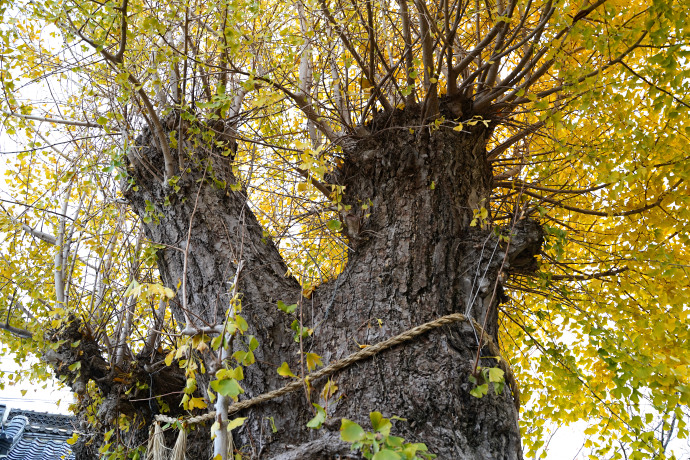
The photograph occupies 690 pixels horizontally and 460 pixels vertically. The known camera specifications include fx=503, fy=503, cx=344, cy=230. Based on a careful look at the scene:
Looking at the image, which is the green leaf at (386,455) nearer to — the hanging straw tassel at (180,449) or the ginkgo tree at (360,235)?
the ginkgo tree at (360,235)

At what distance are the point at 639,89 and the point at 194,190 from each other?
2745 millimetres

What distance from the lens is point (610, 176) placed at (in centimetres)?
218

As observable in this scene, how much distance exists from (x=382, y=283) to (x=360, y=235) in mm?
341

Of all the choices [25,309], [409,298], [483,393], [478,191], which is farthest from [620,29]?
[25,309]

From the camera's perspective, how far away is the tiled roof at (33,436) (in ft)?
18.5

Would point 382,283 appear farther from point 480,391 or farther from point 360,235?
point 480,391

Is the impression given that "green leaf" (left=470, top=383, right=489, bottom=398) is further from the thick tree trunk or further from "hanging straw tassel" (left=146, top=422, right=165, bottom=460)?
"hanging straw tassel" (left=146, top=422, right=165, bottom=460)

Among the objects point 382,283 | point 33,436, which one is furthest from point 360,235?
point 33,436

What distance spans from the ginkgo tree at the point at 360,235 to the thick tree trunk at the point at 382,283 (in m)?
0.01

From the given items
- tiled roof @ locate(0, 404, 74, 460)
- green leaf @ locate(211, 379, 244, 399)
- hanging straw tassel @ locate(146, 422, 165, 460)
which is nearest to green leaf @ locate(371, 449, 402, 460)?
green leaf @ locate(211, 379, 244, 399)

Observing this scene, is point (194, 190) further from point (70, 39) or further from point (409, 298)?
point (409, 298)

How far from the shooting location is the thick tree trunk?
1977mm

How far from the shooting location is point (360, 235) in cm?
258

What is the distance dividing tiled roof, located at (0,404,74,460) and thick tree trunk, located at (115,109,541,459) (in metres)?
4.21
